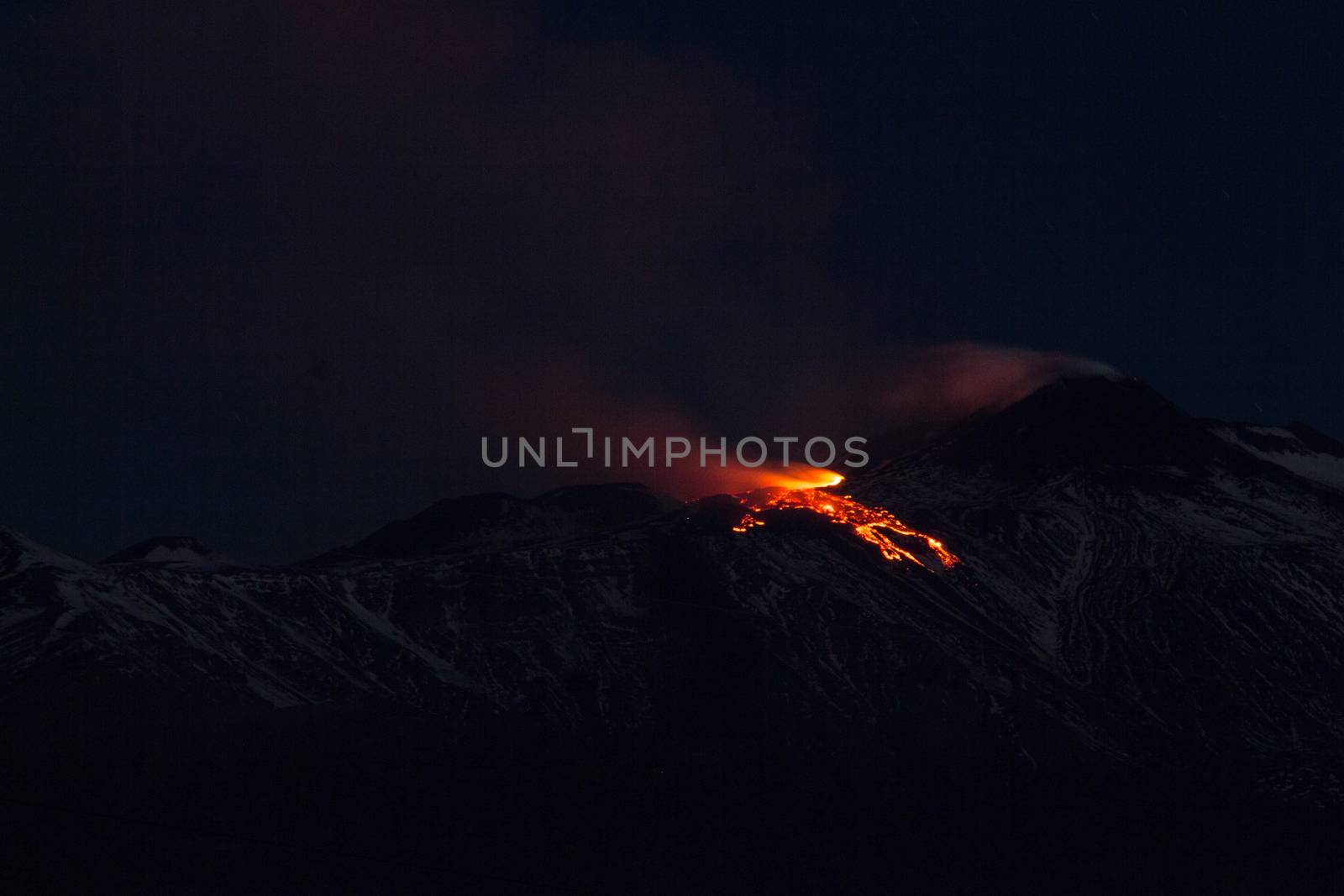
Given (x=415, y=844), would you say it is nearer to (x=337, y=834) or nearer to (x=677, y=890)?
(x=337, y=834)

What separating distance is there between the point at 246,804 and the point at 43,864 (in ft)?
92.2

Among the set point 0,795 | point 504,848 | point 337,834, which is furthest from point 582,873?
point 0,795

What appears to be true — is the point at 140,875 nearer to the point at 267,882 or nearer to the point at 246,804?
the point at 267,882

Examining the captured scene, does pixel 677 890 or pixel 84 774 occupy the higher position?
pixel 84 774

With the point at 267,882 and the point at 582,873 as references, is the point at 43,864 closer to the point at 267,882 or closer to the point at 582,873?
the point at 267,882

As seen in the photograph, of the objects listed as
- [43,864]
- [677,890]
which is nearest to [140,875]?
[43,864]

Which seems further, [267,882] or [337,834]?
[337,834]

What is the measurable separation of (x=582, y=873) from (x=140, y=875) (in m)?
41.7

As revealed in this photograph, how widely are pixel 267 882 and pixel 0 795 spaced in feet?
91.0

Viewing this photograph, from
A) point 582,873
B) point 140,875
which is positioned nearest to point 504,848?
point 582,873

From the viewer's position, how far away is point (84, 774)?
640 feet

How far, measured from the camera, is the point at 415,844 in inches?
7751

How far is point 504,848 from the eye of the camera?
19925 centimetres

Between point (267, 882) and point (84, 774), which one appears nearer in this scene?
point (267, 882)
